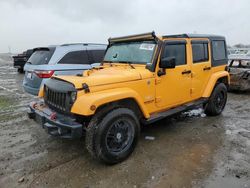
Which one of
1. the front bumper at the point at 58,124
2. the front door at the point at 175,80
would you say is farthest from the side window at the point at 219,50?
the front bumper at the point at 58,124

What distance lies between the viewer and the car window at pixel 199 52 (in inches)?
193

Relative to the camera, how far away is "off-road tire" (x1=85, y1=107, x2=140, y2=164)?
10.5 ft

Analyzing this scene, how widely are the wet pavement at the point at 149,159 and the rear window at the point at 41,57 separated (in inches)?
73.8

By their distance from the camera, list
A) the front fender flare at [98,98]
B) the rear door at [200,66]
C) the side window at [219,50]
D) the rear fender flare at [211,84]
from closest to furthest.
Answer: the front fender flare at [98,98] < the rear door at [200,66] < the rear fender flare at [211,84] < the side window at [219,50]

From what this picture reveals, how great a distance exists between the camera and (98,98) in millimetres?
A: 3127

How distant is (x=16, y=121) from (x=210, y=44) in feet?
16.6

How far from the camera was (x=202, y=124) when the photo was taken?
5.19 metres

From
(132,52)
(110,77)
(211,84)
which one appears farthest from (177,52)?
(110,77)

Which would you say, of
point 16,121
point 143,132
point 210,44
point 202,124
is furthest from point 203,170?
point 16,121

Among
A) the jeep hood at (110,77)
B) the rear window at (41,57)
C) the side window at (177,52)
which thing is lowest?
the jeep hood at (110,77)

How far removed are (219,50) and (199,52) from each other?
100 centimetres

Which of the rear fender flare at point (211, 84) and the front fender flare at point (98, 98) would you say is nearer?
the front fender flare at point (98, 98)

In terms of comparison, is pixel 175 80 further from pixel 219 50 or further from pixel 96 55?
pixel 96 55

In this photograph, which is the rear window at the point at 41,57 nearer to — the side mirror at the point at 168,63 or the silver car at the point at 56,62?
the silver car at the point at 56,62
